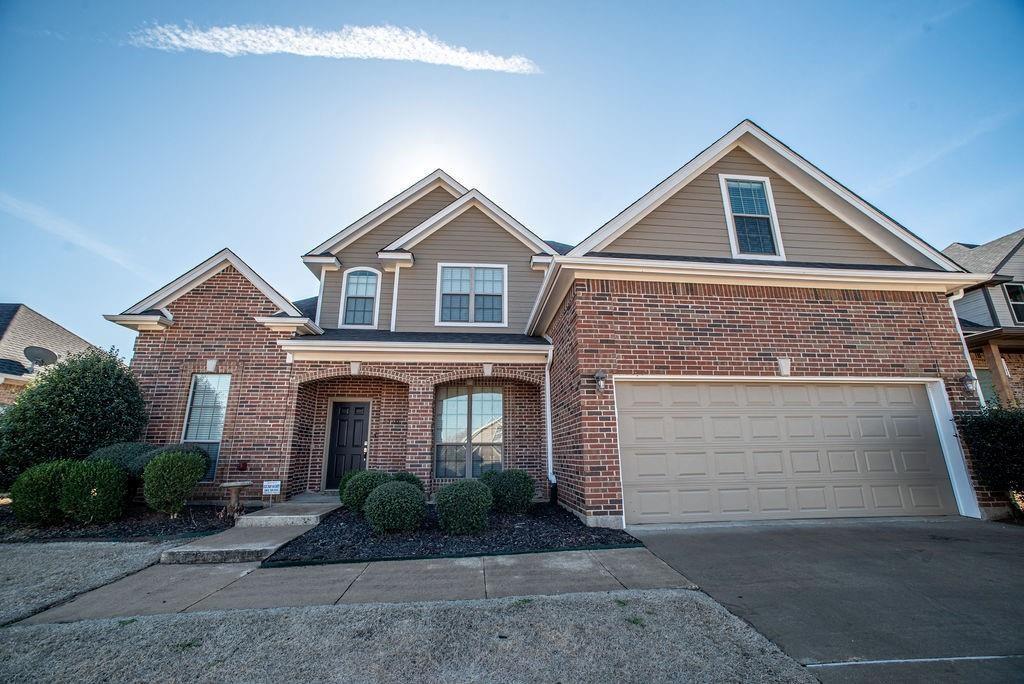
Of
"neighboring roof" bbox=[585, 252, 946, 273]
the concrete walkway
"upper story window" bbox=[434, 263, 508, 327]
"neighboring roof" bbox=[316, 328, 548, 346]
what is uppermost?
"upper story window" bbox=[434, 263, 508, 327]

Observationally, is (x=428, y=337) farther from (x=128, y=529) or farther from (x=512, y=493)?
(x=128, y=529)

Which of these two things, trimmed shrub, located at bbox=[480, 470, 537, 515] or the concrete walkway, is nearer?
the concrete walkway

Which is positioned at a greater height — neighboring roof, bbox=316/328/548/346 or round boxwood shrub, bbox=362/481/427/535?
neighboring roof, bbox=316/328/548/346

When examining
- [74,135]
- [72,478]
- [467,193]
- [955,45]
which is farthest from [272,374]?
[955,45]

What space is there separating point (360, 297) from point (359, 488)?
5.37m

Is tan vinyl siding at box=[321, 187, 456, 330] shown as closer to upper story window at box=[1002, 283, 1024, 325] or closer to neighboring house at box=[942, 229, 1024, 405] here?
neighboring house at box=[942, 229, 1024, 405]

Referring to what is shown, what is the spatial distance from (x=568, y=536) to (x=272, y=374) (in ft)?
22.9

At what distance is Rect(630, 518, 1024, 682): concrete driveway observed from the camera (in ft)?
8.28

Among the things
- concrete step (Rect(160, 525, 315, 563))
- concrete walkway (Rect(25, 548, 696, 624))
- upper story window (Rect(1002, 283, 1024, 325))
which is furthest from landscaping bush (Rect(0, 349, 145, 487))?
upper story window (Rect(1002, 283, 1024, 325))

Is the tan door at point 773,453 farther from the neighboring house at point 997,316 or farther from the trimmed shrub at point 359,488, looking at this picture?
the neighboring house at point 997,316

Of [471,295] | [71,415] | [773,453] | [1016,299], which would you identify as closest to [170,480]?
[71,415]

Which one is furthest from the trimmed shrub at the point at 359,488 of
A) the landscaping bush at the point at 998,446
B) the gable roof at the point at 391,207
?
the landscaping bush at the point at 998,446

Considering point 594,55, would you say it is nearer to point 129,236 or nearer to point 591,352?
point 591,352

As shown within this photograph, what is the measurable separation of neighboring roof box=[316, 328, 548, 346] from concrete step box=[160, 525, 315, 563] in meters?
3.94
